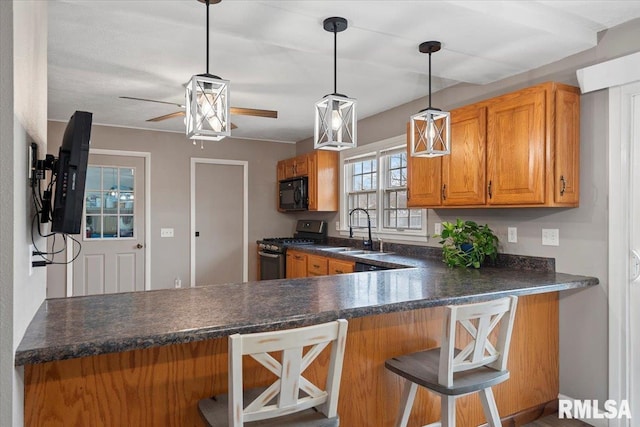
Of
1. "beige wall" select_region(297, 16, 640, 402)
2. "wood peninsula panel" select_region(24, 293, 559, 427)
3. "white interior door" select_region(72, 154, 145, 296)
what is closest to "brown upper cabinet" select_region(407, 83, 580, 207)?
"beige wall" select_region(297, 16, 640, 402)

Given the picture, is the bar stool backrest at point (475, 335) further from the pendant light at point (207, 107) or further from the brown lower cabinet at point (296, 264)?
the brown lower cabinet at point (296, 264)

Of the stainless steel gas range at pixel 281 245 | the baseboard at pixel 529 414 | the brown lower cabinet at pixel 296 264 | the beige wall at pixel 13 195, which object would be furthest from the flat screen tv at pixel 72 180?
the stainless steel gas range at pixel 281 245

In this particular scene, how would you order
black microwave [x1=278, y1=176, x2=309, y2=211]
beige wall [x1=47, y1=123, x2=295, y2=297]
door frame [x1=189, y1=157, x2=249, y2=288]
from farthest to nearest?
door frame [x1=189, y1=157, x2=249, y2=288] → black microwave [x1=278, y1=176, x2=309, y2=211] → beige wall [x1=47, y1=123, x2=295, y2=297]

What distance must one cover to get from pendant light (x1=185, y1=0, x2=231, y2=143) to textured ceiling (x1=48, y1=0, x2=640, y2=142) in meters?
0.47

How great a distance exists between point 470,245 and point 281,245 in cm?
271

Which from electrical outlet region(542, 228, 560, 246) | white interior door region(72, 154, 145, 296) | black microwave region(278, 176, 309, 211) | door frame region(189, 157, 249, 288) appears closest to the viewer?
electrical outlet region(542, 228, 560, 246)

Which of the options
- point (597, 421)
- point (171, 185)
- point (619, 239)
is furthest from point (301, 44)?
point (171, 185)

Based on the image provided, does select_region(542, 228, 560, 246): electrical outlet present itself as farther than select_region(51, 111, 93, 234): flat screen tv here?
Yes

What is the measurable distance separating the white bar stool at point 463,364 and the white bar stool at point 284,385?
0.52 meters

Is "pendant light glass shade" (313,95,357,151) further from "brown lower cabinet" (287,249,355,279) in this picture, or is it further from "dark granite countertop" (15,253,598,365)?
"brown lower cabinet" (287,249,355,279)

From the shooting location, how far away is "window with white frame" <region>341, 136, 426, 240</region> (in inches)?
160

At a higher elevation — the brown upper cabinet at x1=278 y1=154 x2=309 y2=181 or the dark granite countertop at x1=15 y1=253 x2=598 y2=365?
the brown upper cabinet at x1=278 y1=154 x2=309 y2=181

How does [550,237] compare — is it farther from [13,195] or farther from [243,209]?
[243,209]

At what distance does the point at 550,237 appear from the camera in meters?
2.65
